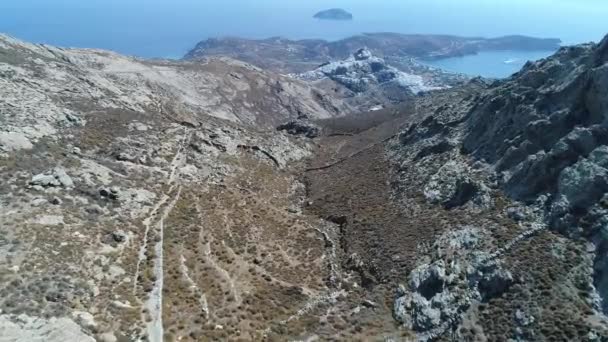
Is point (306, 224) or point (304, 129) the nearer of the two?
point (306, 224)

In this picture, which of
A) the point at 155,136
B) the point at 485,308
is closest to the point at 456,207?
the point at 485,308

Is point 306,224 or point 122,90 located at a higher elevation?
point 122,90

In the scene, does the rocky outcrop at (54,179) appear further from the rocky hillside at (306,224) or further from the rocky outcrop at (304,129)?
the rocky outcrop at (304,129)

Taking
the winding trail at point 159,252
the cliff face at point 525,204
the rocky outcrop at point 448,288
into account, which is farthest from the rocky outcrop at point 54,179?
the cliff face at point 525,204

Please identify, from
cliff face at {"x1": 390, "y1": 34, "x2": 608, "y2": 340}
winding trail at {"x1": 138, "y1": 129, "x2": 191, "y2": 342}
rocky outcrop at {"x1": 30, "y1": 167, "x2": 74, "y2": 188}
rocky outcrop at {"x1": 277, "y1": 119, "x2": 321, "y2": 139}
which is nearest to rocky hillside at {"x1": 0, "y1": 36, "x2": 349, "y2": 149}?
rocky outcrop at {"x1": 30, "y1": 167, "x2": 74, "y2": 188}

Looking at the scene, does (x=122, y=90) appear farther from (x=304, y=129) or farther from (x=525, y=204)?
(x=525, y=204)

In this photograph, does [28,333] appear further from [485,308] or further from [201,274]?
[485,308]

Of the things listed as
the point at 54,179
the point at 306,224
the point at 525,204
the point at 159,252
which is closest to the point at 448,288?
the point at 525,204

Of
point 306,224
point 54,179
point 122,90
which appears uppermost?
Result: point 122,90

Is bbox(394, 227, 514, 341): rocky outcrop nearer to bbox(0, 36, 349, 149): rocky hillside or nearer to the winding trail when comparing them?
the winding trail

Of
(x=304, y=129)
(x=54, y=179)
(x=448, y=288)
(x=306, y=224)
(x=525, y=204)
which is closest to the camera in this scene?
(x=448, y=288)
